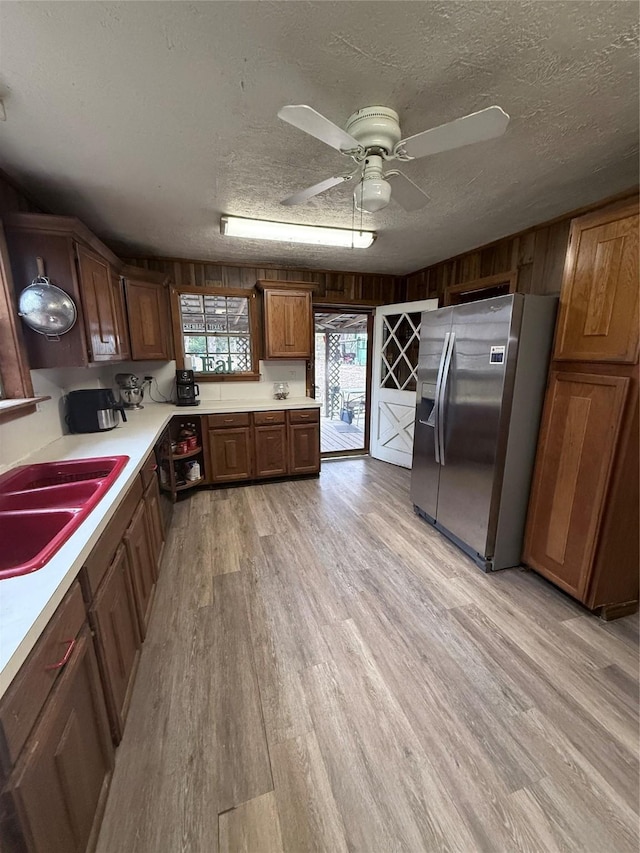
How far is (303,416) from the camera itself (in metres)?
3.71

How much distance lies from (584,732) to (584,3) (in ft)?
8.06

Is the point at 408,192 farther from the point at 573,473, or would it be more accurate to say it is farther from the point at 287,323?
the point at 287,323

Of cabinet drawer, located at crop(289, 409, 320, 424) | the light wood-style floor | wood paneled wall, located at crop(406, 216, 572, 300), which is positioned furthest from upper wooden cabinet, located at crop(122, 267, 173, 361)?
wood paneled wall, located at crop(406, 216, 572, 300)

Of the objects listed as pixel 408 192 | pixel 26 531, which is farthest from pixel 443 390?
pixel 26 531

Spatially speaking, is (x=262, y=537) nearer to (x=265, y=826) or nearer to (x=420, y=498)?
(x=420, y=498)

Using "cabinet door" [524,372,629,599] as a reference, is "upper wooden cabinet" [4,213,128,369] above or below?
above

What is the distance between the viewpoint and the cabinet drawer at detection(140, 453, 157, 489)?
1.91 metres

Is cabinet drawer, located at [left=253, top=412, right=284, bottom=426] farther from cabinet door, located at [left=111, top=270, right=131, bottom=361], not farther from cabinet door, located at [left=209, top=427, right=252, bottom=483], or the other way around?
cabinet door, located at [left=111, top=270, right=131, bottom=361]

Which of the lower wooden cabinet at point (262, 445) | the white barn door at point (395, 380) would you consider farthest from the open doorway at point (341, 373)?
the lower wooden cabinet at point (262, 445)

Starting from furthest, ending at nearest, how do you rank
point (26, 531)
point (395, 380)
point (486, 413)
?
point (395, 380) < point (486, 413) < point (26, 531)

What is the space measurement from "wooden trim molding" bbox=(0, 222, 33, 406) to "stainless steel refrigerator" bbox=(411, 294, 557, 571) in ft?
8.50

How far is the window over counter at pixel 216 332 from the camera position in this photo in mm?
3607

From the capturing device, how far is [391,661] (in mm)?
1620

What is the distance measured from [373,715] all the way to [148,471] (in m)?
1.70
